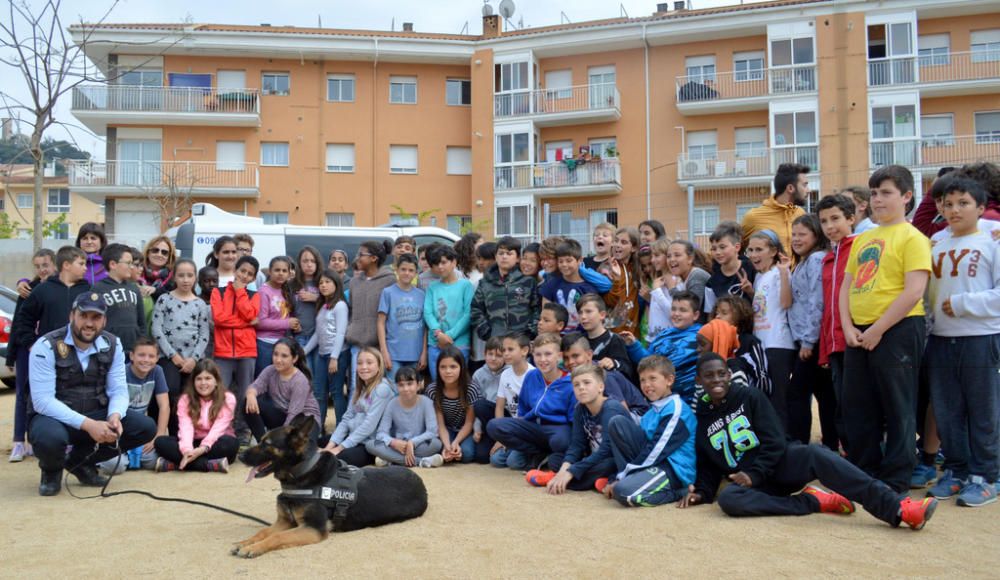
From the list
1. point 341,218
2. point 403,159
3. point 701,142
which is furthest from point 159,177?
A: point 701,142

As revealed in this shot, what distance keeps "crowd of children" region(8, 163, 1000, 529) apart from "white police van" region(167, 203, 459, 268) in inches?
178

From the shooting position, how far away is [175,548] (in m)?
4.93

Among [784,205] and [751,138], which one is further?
[751,138]

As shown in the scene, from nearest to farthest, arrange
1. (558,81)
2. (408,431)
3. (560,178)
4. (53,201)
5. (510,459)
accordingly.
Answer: (510,459), (408,431), (560,178), (558,81), (53,201)

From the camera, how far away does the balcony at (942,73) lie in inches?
1107

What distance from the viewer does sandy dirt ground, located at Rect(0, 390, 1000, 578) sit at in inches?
172

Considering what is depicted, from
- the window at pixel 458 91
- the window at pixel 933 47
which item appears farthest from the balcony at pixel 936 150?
the window at pixel 458 91

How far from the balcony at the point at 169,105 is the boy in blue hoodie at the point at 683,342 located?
90.4ft

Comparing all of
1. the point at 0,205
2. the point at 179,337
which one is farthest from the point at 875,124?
the point at 0,205

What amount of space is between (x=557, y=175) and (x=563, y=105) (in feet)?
8.87

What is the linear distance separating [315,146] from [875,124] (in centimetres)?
2046

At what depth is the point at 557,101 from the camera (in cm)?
3173

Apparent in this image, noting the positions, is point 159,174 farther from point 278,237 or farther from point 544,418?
point 544,418

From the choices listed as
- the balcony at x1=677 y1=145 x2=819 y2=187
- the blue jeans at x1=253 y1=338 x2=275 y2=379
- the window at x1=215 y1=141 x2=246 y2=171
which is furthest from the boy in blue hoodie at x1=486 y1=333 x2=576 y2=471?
the window at x1=215 y1=141 x2=246 y2=171
